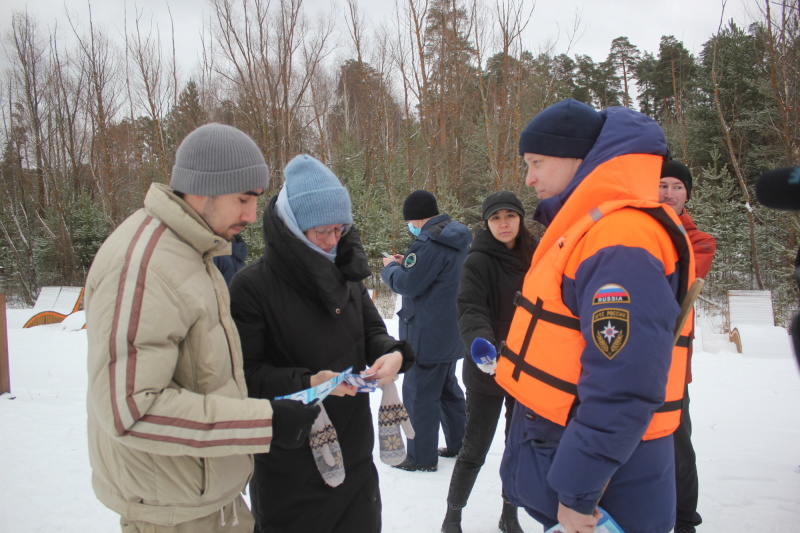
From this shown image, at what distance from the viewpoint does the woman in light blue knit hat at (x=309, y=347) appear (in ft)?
5.77

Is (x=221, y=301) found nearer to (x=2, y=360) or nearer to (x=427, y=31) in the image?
(x=2, y=360)

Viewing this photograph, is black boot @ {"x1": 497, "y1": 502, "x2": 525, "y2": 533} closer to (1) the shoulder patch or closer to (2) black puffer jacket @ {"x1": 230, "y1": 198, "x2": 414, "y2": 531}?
(2) black puffer jacket @ {"x1": 230, "y1": 198, "x2": 414, "y2": 531}

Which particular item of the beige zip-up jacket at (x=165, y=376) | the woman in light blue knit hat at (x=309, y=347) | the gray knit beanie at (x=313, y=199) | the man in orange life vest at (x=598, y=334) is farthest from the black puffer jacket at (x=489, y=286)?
the beige zip-up jacket at (x=165, y=376)

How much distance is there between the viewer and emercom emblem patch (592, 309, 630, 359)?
127cm

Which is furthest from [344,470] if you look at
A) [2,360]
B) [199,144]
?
[2,360]

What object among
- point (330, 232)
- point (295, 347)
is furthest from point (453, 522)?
point (330, 232)

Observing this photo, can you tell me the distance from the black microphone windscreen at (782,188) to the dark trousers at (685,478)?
212cm

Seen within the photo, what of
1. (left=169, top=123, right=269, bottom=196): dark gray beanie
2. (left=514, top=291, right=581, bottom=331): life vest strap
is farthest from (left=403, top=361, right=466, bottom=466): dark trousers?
(left=169, top=123, right=269, bottom=196): dark gray beanie

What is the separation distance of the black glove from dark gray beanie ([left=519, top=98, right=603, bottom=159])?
1197mm

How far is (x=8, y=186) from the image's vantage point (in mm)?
20922

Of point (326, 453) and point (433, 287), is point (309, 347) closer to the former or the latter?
point (326, 453)

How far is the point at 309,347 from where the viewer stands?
6.02 feet

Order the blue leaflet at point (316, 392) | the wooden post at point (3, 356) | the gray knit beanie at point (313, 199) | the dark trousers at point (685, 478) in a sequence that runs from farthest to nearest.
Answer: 1. the wooden post at point (3, 356)
2. the dark trousers at point (685, 478)
3. the gray knit beanie at point (313, 199)
4. the blue leaflet at point (316, 392)

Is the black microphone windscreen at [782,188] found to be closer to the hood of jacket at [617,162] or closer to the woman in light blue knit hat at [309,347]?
the hood of jacket at [617,162]
